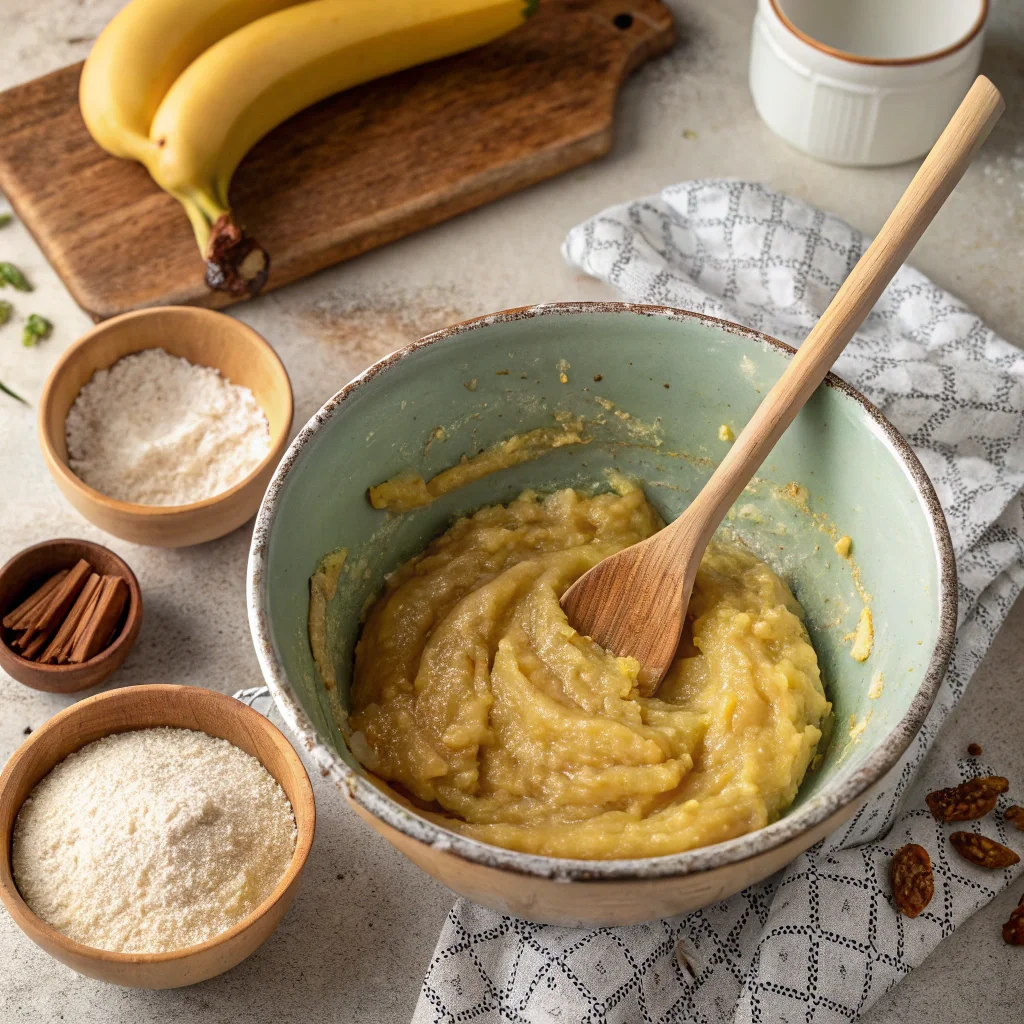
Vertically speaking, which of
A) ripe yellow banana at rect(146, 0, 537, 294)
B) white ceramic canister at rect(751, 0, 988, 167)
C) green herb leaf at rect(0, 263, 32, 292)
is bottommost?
white ceramic canister at rect(751, 0, 988, 167)

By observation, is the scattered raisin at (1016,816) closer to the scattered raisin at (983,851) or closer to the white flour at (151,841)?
the scattered raisin at (983,851)

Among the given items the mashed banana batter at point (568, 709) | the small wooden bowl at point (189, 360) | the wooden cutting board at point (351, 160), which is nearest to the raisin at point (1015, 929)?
the mashed banana batter at point (568, 709)

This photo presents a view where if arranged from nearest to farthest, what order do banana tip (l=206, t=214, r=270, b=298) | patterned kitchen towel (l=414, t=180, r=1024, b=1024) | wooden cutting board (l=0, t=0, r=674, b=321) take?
patterned kitchen towel (l=414, t=180, r=1024, b=1024) → banana tip (l=206, t=214, r=270, b=298) → wooden cutting board (l=0, t=0, r=674, b=321)

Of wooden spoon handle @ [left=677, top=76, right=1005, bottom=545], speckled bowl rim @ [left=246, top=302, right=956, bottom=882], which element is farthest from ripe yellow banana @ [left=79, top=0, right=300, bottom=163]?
wooden spoon handle @ [left=677, top=76, right=1005, bottom=545]

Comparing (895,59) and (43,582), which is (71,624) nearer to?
(43,582)

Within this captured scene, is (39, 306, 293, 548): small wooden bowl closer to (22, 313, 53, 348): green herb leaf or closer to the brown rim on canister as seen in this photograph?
(22, 313, 53, 348): green herb leaf

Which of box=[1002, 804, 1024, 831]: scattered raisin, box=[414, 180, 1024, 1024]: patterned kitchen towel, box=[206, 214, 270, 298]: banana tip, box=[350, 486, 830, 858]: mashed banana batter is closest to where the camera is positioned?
box=[350, 486, 830, 858]: mashed banana batter

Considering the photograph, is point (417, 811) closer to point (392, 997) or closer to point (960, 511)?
point (392, 997)
